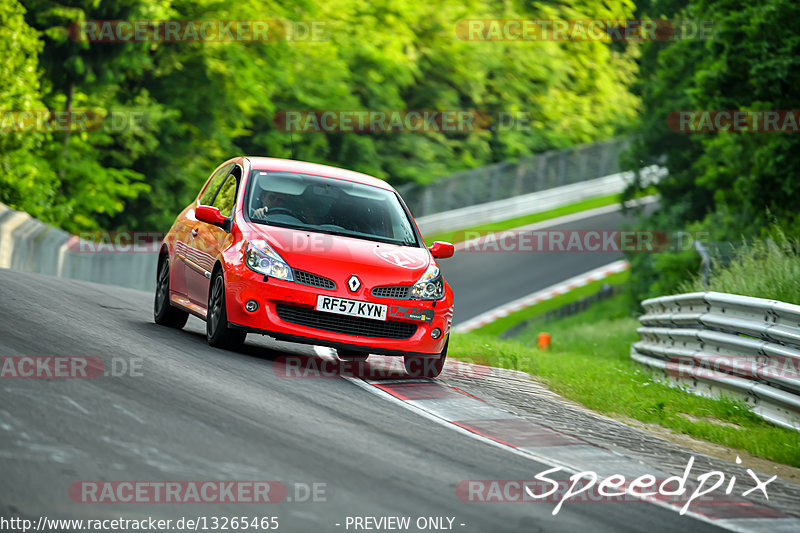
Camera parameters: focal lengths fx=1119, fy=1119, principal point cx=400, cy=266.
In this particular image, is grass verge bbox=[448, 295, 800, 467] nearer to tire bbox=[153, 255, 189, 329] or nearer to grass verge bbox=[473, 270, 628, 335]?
tire bbox=[153, 255, 189, 329]

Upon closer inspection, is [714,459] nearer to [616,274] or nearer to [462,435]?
[462,435]

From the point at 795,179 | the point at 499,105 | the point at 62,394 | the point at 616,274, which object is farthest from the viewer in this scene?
the point at 499,105

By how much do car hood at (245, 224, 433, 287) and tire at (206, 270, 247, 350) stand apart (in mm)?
540

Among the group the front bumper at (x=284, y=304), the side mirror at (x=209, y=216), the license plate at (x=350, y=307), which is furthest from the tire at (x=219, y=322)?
the license plate at (x=350, y=307)

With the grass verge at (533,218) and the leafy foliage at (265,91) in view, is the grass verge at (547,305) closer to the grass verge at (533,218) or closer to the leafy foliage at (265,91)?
the grass verge at (533,218)

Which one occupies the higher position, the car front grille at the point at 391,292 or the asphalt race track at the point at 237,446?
the car front grille at the point at 391,292

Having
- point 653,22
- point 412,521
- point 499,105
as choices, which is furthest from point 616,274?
point 412,521

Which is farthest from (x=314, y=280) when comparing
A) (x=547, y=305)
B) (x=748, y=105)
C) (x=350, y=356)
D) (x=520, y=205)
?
(x=520, y=205)

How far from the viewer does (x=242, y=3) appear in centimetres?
3638

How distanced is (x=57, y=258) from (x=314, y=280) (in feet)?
41.9

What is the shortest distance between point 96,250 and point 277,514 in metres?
19.0

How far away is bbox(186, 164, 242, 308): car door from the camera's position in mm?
10281

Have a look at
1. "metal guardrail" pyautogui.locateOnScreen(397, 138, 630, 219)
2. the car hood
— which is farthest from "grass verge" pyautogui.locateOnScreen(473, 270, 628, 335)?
the car hood

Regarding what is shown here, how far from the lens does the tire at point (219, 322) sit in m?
9.70
